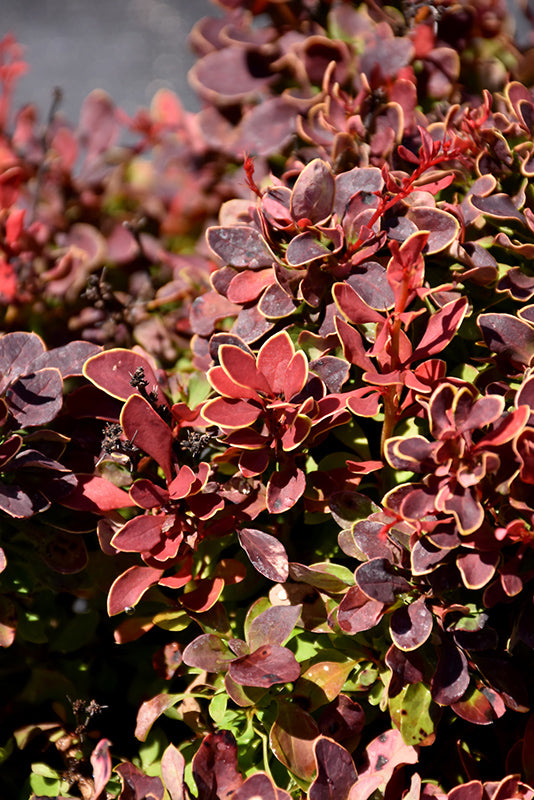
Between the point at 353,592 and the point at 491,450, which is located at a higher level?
the point at 491,450

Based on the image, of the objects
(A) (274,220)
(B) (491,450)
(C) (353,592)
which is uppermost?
(A) (274,220)

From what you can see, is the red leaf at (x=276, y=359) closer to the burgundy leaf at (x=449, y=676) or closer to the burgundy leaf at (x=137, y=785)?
the burgundy leaf at (x=449, y=676)

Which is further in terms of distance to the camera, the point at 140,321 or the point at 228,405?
the point at 140,321

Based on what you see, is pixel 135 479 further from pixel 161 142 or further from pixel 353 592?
pixel 161 142

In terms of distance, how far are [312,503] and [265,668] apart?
0.69 feet

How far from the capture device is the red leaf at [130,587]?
85cm

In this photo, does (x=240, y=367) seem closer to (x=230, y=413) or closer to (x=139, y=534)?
(x=230, y=413)

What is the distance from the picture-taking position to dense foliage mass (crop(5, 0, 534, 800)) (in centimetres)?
81

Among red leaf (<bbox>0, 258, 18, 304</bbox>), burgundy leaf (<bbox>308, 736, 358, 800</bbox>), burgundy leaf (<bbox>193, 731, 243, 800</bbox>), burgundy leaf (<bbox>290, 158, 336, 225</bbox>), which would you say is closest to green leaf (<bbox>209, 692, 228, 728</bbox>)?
burgundy leaf (<bbox>193, 731, 243, 800</bbox>)

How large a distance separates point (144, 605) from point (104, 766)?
22cm

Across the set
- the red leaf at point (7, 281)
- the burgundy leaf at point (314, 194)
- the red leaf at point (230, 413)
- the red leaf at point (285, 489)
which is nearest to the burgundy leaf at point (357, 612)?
the red leaf at point (285, 489)

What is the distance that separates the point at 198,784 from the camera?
841 mm

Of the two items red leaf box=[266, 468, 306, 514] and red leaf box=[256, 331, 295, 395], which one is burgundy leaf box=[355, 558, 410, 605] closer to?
red leaf box=[266, 468, 306, 514]

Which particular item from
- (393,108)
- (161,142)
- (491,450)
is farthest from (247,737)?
(161,142)
